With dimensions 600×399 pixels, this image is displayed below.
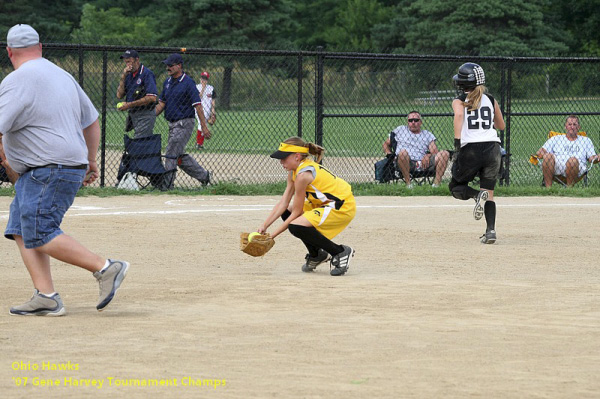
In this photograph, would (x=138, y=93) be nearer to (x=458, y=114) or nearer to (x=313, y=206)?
(x=458, y=114)

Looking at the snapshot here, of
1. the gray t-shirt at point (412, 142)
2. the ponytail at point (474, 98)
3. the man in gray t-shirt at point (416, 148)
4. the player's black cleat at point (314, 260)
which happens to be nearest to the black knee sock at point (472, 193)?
the ponytail at point (474, 98)

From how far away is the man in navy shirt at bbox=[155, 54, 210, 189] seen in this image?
14727mm

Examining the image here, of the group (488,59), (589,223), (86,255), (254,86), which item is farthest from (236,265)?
(254,86)

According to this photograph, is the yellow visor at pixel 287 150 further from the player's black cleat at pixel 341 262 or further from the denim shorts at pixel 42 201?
the denim shorts at pixel 42 201

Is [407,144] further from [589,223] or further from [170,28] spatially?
[170,28]

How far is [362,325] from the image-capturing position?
21.5 feet

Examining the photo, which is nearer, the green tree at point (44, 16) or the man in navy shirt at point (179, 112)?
the man in navy shirt at point (179, 112)

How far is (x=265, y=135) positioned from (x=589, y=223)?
1514 centimetres

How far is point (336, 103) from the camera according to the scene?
95.5ft

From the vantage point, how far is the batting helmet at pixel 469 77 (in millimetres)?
10586

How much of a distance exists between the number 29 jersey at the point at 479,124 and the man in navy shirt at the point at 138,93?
524 cm

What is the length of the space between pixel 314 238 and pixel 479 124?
9.60 ft

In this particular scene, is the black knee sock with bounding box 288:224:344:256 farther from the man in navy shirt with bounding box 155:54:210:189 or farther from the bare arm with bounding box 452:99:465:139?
the man in navy shirt with bounding box 155:54:210:189

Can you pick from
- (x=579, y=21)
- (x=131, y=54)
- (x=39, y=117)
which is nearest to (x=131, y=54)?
(x=131, y=54)
